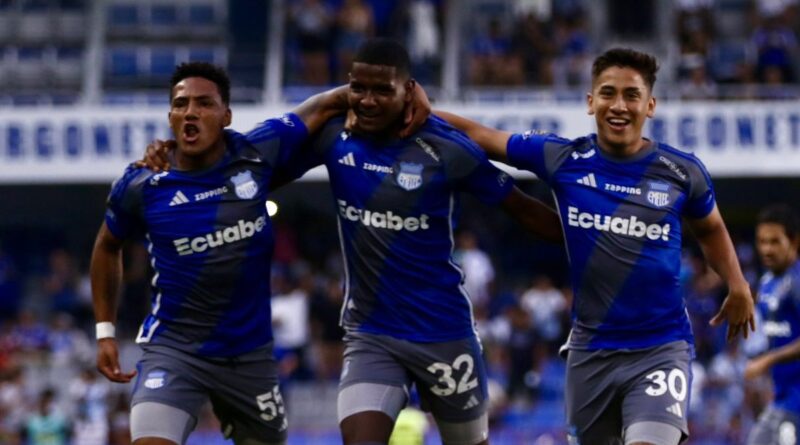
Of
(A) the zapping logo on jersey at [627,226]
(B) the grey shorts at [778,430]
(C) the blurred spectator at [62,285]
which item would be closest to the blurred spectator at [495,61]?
(C) the blurred spectator at [62,285]

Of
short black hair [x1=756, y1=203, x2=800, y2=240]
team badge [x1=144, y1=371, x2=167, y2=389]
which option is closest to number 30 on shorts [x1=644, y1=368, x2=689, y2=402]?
team badge [x1=144, y1=371, x2=167, y2=389]

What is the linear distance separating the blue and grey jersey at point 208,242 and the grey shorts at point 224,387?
80mm

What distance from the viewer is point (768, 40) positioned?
23812mm

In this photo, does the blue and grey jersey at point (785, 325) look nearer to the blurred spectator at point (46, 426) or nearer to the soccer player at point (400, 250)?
the soccer player at point (400, 250)

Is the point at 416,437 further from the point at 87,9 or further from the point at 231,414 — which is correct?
the point at 87,9

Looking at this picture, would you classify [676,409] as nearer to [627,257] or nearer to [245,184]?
[627,257]

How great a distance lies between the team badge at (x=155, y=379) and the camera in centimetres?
849

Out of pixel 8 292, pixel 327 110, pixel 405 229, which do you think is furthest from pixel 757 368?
pixel 8 292

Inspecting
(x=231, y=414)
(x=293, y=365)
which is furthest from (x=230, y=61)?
(x=231, y=414)

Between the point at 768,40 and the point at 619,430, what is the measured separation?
16.5m

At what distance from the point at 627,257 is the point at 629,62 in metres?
1.04

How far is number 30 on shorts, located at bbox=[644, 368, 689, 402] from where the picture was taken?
8.05 metres

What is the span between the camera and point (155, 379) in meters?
8.52

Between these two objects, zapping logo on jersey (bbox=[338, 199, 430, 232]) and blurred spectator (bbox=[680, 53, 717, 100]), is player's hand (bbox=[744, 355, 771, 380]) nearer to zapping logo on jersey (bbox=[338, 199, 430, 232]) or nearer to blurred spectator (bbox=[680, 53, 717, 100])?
zapping logo on jersey (bbox=[338, 199, 430, 232])
